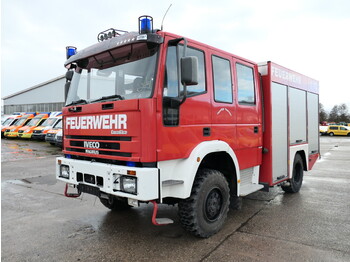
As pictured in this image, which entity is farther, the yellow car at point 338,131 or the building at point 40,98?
the building at point 40,98

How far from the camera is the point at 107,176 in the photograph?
3.58m

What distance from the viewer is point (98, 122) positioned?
3803 mm

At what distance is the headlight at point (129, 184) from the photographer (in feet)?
10.9

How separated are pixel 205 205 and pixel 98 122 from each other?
1839mm

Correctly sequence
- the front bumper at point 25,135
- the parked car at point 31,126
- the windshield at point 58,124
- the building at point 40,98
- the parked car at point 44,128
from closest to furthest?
1. the windshield at point 58,124
2. the parked car at point 44,128
3. the front bumper at point 25,135
4. the parked car at point 31,126
5. the building at point 40,98

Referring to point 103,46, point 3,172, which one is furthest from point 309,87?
point 3,172

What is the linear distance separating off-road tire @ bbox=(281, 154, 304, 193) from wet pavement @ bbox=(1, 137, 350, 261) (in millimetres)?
140

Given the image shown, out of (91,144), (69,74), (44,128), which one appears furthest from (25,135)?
(91,144)

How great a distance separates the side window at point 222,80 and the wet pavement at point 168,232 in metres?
2.00

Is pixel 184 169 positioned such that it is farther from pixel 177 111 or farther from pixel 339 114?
pixel 339 114

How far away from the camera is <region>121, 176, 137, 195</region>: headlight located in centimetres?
333

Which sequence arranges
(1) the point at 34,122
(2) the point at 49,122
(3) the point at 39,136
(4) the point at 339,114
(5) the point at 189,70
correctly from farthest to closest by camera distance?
(4) the point at 339,114
(1) the point at 34,122
(2) the point at 49,122
(3) the point at 39,136
(5) the point at 189,70

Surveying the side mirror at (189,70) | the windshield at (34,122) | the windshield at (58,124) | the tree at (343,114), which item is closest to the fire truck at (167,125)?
the side mirror at (189,70)

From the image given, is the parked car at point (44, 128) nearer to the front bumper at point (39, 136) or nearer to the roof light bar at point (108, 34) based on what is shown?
the front bumper at point (39, 136)
